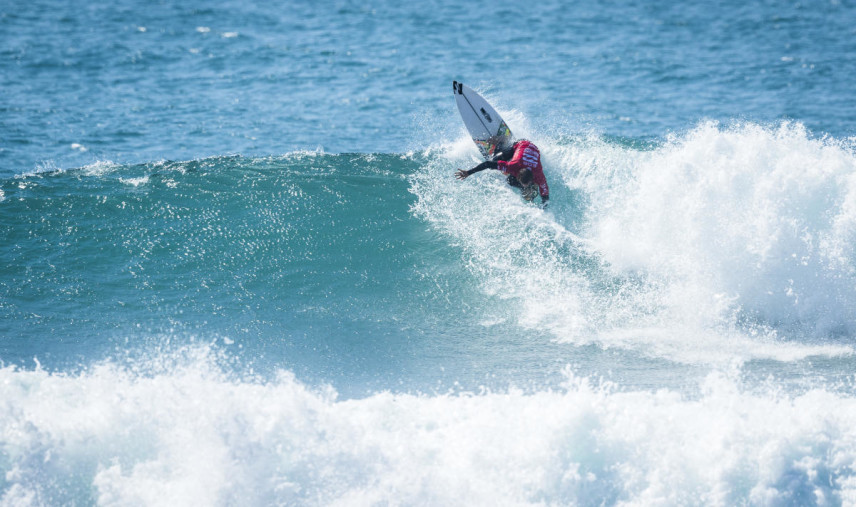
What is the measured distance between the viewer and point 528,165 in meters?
11.0

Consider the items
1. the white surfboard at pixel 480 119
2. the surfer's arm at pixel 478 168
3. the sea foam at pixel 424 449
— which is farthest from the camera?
the white surfboard at pixel 480 119

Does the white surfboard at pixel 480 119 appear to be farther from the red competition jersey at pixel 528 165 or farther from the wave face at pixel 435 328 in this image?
the red competition jersey at pixel 528 165

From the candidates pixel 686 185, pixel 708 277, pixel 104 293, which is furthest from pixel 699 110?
pixel 104 293

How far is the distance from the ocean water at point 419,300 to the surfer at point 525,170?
305 millimetres

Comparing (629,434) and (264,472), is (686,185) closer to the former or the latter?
(629,434)

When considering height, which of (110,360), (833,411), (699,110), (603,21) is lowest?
(110,360)

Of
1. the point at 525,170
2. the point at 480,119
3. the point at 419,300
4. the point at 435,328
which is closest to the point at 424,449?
A: the point at 435,328

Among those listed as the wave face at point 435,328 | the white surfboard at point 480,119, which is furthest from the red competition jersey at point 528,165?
the white surfboard at point 480,119

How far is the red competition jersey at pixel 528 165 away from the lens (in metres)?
11.0

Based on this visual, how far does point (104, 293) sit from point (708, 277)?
311 inches

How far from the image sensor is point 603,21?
80.2 ft

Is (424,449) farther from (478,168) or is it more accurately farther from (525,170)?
(525,170)

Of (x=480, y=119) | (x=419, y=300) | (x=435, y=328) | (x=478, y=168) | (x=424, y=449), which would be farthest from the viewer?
(x=480, y=119)

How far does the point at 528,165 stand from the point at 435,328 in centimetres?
303
